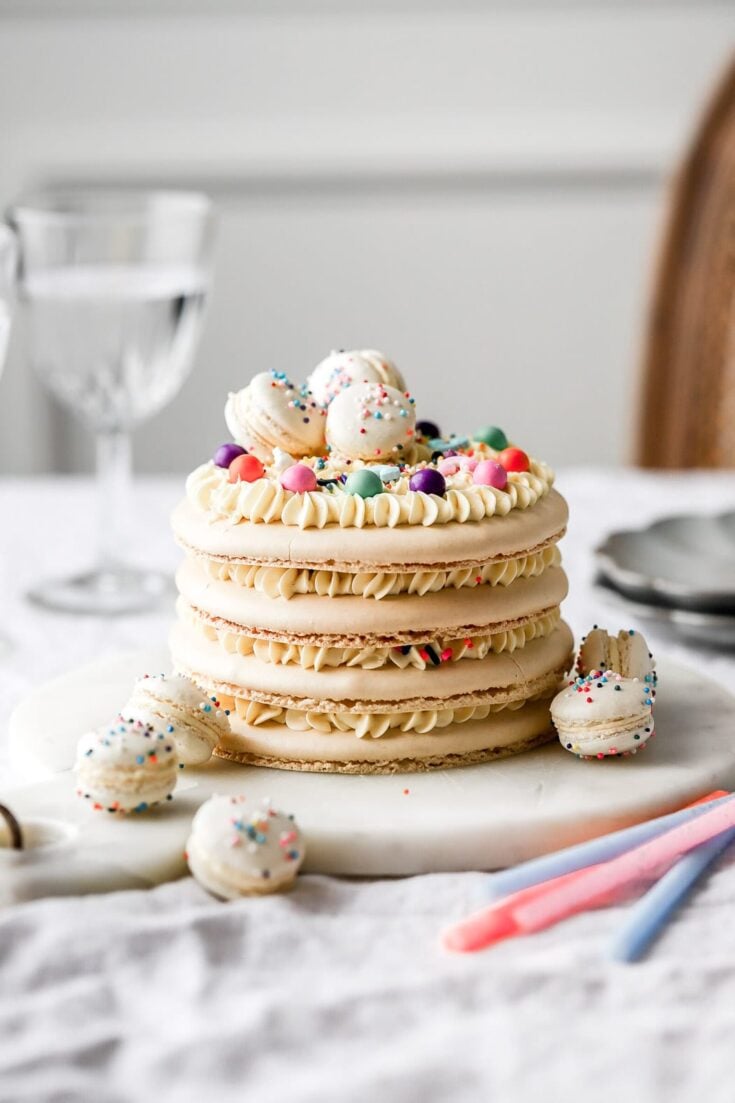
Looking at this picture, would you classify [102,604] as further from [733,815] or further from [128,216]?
[733,815]

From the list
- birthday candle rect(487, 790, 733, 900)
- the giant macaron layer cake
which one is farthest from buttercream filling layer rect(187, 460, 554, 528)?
birthday candle rect(487, 790, 733, 900)

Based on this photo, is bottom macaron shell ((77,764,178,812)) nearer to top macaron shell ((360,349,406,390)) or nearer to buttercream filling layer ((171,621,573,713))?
buttercream filling layer ((171,621,573,713))

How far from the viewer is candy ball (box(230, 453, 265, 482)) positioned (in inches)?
37.3

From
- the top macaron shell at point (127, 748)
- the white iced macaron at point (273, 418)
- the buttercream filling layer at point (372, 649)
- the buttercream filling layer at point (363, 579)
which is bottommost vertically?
the top macaron shell at point (127, 748)

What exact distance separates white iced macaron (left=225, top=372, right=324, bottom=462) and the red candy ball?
3 cm

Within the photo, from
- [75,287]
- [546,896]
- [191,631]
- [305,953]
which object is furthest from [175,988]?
[75,287]

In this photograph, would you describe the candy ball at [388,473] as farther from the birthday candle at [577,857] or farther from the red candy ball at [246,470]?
the birthday candle at [577,857]

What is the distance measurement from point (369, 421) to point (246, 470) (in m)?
0.09

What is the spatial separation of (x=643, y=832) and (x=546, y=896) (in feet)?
0.30

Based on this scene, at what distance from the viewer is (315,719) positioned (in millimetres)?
911

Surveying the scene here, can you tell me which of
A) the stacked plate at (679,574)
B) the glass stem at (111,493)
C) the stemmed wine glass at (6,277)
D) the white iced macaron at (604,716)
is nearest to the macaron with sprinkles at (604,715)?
the white iced macaron at (604,716)

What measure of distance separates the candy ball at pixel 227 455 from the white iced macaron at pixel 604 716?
10.8 inches

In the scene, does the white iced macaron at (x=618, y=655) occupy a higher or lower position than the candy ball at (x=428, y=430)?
lower

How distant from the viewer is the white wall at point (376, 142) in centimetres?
292
